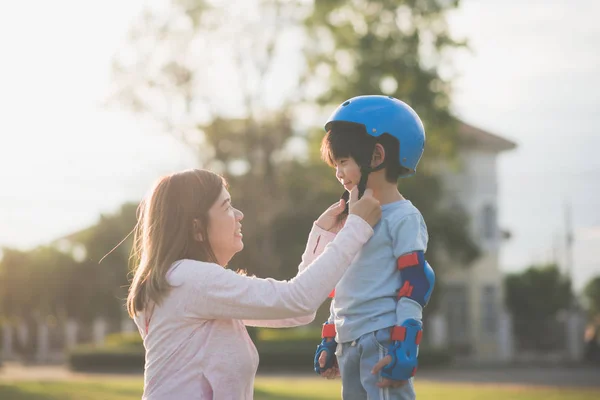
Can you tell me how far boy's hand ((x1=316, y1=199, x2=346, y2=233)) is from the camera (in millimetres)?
3806

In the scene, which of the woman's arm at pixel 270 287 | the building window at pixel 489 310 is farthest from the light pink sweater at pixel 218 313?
the building window at pixel 489 310

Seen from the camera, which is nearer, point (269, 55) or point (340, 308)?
point (340, 308)

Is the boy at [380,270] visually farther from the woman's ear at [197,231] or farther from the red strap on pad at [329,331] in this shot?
the woman's ear at [197,231]

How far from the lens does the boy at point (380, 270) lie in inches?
131

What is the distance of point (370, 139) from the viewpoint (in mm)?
3549

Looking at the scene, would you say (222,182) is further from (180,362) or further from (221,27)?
(221,27)

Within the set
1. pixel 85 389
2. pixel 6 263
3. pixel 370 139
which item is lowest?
pixel 85 389

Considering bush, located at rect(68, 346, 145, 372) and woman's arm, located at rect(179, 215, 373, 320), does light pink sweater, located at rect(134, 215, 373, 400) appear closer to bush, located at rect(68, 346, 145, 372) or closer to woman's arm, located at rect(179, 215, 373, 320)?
woman's arm, located at rect(179, 215, 373, 320)

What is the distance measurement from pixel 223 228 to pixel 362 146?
0.61 metres

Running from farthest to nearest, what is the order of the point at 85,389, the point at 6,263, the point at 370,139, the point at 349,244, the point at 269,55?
1. the point at 6,263
2. the point at 269,55
3. the point at 85,389
4. the point at 370,139
5. the point at 349,244

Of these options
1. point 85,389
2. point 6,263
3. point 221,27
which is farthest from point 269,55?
point 6,263

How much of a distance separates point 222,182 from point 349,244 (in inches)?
23.8

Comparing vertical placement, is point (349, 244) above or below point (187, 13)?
below

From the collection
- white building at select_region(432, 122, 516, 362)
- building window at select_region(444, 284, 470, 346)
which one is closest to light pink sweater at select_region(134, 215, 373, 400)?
white building at select_region(432, 122, 516, 362)
